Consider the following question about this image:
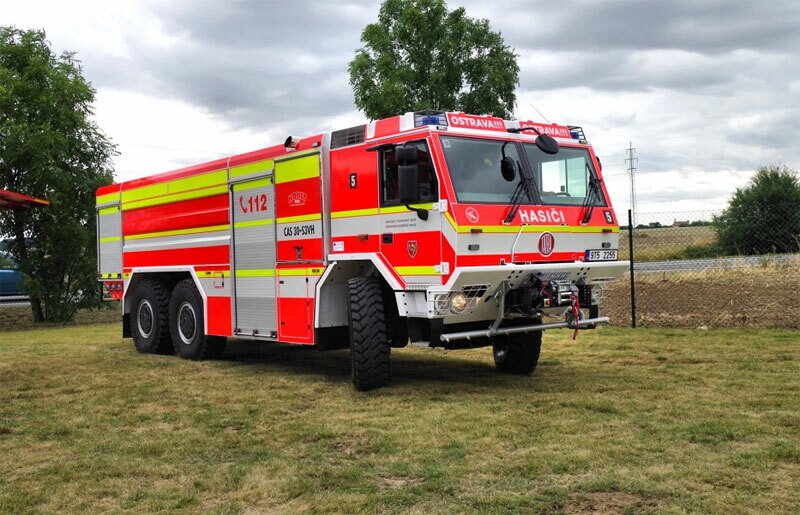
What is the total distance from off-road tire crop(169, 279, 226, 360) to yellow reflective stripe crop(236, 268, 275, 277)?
50.9 inches

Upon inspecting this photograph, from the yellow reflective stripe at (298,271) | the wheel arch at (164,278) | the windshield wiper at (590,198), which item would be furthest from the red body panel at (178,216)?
the windshield wiper at (590,198)

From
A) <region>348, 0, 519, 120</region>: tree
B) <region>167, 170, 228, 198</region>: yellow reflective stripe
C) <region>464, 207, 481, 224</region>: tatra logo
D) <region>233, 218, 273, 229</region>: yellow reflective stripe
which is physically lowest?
<region>464, 207, 481, 224</region>: tatra logo

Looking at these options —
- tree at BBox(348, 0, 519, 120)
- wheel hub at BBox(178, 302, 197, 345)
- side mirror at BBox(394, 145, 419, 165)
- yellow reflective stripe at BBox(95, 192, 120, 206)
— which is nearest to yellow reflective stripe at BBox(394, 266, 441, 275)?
side mirror at BBox(394, 145, 419, 165)

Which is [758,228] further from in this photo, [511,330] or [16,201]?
[16,201]

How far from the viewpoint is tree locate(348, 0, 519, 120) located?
22.3 metres

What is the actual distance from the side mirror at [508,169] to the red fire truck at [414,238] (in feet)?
0.05

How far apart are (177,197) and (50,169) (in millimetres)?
12384

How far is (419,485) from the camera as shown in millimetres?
5055

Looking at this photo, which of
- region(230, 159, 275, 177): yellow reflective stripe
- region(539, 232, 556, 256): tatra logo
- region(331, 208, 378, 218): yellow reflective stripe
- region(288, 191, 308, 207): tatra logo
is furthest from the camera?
region(230, 159, 275, 177): yellow reflective stripe

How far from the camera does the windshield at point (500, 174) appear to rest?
8031 mm

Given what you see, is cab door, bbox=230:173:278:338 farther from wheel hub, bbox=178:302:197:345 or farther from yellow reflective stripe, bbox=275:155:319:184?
wheel hub, bbox=178:302:197:345

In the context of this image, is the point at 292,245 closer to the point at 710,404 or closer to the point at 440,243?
the point at 440,243

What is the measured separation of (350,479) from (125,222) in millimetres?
9429

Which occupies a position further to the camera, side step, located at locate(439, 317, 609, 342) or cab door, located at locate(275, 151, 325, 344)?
cab door, located at locate(275, 151, 325, 344)
